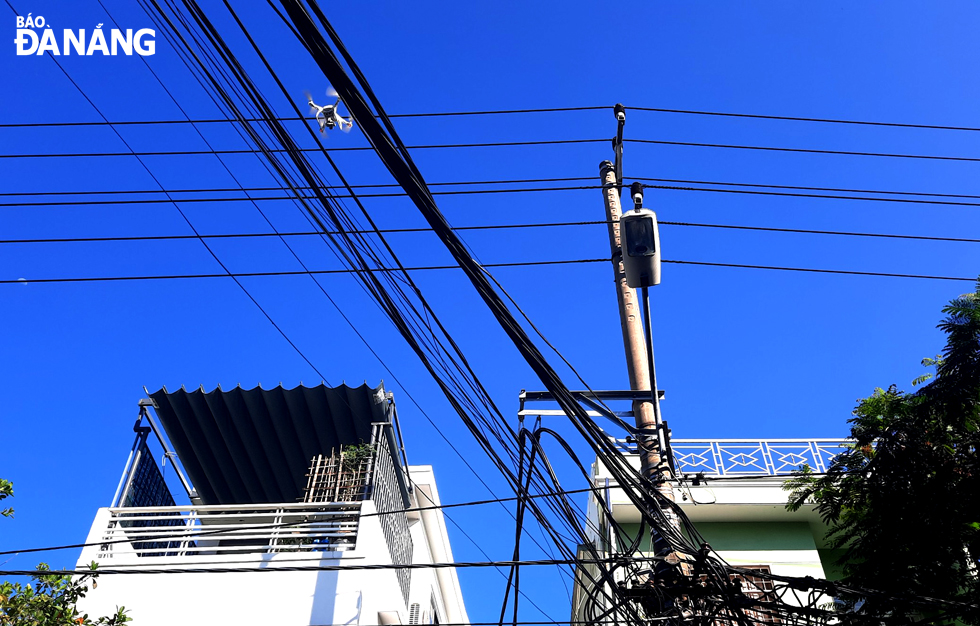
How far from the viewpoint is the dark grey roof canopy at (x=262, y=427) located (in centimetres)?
969

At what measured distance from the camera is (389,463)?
33.9 ft

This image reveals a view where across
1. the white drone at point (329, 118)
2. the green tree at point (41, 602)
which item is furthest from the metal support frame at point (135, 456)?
the white drone at point (329, 118)

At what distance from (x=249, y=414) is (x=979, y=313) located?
27.1 ft

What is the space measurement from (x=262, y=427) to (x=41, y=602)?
3774 millimetres

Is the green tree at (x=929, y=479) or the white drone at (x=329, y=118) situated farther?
the green tree at (x=929, y=479)

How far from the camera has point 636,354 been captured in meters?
5.70

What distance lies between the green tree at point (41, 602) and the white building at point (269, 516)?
1.95 feet

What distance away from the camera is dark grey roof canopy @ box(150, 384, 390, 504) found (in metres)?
9.69

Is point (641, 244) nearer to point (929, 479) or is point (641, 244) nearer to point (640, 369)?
point (640, 369)

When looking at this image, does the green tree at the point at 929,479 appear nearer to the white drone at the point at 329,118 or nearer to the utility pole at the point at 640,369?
the utility pole at the point at 640,369

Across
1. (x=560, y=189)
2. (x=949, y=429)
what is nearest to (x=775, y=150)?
(x=560, y=189)

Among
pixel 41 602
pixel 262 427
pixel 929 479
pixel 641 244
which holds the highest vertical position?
pixel 262 427

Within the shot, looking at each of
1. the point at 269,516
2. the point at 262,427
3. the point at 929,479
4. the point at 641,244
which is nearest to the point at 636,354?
the point at 641,244

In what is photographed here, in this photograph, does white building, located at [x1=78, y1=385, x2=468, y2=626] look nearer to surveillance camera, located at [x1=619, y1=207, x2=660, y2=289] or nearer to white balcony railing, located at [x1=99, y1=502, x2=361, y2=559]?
white balcony railing, located at [x1=99, y1=502, x2=361, y2=559]
